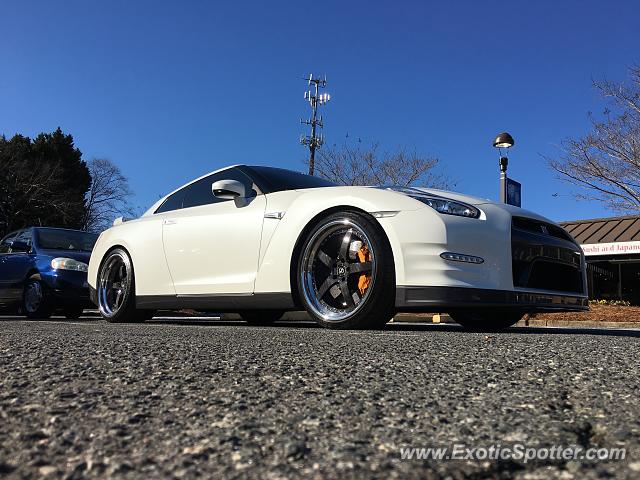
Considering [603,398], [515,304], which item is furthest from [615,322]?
[603,398]

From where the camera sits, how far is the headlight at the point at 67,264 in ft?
25.0

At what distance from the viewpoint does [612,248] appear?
1705 centimetres

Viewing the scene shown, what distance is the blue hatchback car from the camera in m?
7.54

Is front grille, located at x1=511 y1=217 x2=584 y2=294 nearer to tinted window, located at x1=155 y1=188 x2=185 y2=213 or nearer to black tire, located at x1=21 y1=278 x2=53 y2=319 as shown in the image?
tinted window, located at x1=155 y1=188 x2=185 y2=213

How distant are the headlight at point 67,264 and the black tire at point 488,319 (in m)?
5.21

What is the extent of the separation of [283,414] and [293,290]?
281 centimetres

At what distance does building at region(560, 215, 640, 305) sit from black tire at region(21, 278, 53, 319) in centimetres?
1573

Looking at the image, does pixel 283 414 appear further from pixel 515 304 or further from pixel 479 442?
pixel 515 304

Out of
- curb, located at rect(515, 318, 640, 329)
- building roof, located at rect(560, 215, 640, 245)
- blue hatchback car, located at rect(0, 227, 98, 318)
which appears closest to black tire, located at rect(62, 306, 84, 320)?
blue hatchback car, located at rect(0, 227, 98, 318)

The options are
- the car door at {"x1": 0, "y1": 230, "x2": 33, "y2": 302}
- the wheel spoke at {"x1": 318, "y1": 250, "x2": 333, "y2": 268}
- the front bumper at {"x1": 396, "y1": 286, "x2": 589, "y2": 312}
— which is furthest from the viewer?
the car door at {"x1": 0, "y1": 230, "x2": 33, "y2": 302}

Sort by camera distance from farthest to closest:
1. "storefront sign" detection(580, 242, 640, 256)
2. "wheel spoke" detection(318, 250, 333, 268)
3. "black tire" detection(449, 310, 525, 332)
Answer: "storefront sign" detection(580, 242, 640, 256) → "black tire" detection(449, 310, 525, 332) → "wheel spoke" detection(318, 250, 333, 268)

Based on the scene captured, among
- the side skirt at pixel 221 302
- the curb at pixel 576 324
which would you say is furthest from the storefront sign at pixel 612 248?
the side skirt at pixel 221 302

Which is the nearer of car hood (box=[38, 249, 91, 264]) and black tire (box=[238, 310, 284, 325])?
black tire (box=[238, 310, 284, 325])

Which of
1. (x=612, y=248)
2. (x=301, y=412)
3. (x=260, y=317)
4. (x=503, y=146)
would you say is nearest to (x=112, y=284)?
(x=260, y=317)
